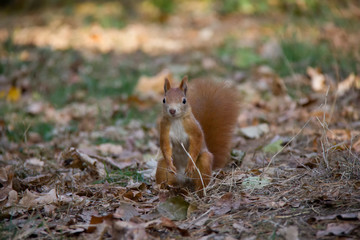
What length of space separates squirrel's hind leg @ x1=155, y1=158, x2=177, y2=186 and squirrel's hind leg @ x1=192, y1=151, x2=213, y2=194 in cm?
13

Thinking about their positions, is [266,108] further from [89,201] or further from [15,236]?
[15,236]

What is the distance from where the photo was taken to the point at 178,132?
237 cm

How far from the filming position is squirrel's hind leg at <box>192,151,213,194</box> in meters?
2.35

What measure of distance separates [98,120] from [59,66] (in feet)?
6.82

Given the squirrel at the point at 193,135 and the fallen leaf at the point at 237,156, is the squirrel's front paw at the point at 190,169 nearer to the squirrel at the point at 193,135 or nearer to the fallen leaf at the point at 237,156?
the squirrel at the point at 193,135

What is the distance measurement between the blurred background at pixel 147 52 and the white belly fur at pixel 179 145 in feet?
4.94

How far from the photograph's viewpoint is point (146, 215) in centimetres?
206

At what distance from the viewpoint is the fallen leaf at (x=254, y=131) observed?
139 inches

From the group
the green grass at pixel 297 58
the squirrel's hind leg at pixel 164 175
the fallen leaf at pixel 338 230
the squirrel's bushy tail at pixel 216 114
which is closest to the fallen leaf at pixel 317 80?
the green grass at pixel 297 58

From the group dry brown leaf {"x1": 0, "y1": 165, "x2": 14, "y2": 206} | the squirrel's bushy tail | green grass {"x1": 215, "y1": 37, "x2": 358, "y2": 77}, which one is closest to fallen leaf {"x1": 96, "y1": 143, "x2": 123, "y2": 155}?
dry brown leaf {"x1": 0, "y1": 165, "x2": 14, "y2": 206}

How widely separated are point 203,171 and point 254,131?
1.29 metres

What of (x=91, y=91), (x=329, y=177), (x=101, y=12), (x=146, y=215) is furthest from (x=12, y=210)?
(x=101, y=12)

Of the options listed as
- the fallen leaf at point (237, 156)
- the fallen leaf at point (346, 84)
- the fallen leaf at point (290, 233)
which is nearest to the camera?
the fallen leaf at point (290, 233)

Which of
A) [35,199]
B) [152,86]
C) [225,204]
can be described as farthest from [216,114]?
[152,86]
